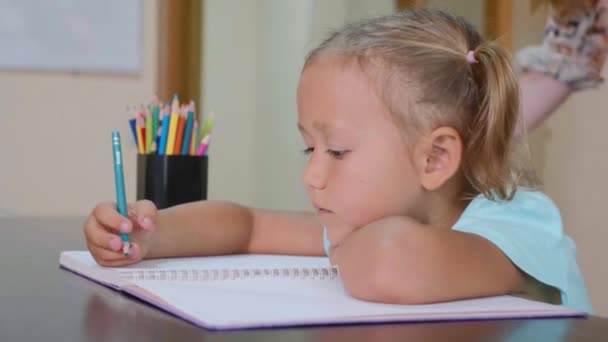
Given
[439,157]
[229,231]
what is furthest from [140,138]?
[439,157]

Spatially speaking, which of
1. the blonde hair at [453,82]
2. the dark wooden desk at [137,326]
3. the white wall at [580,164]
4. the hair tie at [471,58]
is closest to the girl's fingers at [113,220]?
the dark wooden desk at [137,326]

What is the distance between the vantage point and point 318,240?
104 cm

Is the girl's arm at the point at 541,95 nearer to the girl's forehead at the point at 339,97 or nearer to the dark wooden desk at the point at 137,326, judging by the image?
the girl's forehead at the point at 339,97

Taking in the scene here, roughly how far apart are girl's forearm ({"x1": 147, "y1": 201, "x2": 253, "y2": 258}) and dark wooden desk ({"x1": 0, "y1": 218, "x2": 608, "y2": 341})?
0.67 ft

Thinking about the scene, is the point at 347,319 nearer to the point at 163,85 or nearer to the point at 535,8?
the point at 535,8

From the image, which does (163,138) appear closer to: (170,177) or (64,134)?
(170,177)

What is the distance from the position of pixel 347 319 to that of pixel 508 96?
15.4 inches

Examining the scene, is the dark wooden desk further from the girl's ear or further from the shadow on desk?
the girl's ear

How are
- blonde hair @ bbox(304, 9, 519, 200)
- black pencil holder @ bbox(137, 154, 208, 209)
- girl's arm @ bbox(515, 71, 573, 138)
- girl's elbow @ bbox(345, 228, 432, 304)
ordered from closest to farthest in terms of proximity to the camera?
girl's elbow @ bbox(345, 228, 432, 304) → blonde hair @ bbox(304, 9, 519, 200) → black pencil holder @ bbox(137, 154, 208, 209) → girl's arm @ bbox(515, 71, 573, 138)

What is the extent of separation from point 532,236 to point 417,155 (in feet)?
0.39

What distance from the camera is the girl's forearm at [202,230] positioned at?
3.00 ft

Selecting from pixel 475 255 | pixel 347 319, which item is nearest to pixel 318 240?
pixel 475 255

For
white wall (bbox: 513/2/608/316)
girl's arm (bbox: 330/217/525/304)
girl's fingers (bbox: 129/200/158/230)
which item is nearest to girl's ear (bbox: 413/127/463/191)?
girl's arm (bbox: 330/217/525/304)

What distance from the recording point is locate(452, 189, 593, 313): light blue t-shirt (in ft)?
2.46
